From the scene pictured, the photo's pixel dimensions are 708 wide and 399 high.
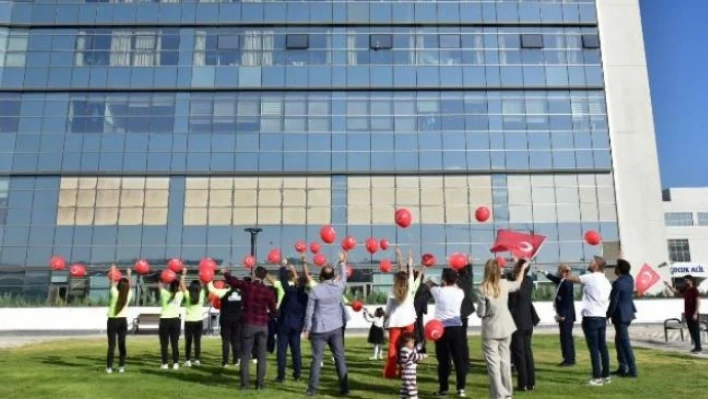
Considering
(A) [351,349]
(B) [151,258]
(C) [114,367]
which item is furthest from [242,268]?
(C) [114,367]

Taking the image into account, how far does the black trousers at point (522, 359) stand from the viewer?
27.5ft

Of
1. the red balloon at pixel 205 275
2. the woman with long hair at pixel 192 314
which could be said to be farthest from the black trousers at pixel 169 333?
the red balloon at pixel 205 275

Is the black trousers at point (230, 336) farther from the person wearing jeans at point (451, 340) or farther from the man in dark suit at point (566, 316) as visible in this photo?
the man in dark suit at point (566, 316)

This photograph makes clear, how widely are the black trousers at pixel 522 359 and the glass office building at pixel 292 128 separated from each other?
25032 mm

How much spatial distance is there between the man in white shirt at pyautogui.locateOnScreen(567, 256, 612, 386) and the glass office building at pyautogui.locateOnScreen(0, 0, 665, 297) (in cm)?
2438

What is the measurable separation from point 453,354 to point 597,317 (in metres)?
2.74

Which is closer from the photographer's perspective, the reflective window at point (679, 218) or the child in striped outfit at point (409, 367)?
the child in striped outfit at point (409, 367)

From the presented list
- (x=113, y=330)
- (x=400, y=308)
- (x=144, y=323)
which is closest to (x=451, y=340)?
(x=400, y=308)

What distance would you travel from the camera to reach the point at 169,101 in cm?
3531

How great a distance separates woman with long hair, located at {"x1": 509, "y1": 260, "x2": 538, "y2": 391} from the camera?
8.36 m

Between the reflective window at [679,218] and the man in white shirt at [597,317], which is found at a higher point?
the reflective window at [679,218]

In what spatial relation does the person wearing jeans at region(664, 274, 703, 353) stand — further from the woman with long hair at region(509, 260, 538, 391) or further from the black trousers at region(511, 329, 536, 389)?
the black trousers at region(511, 329, 536, 389)

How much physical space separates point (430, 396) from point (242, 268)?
2689cm

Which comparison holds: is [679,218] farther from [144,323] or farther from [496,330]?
[496,330]
